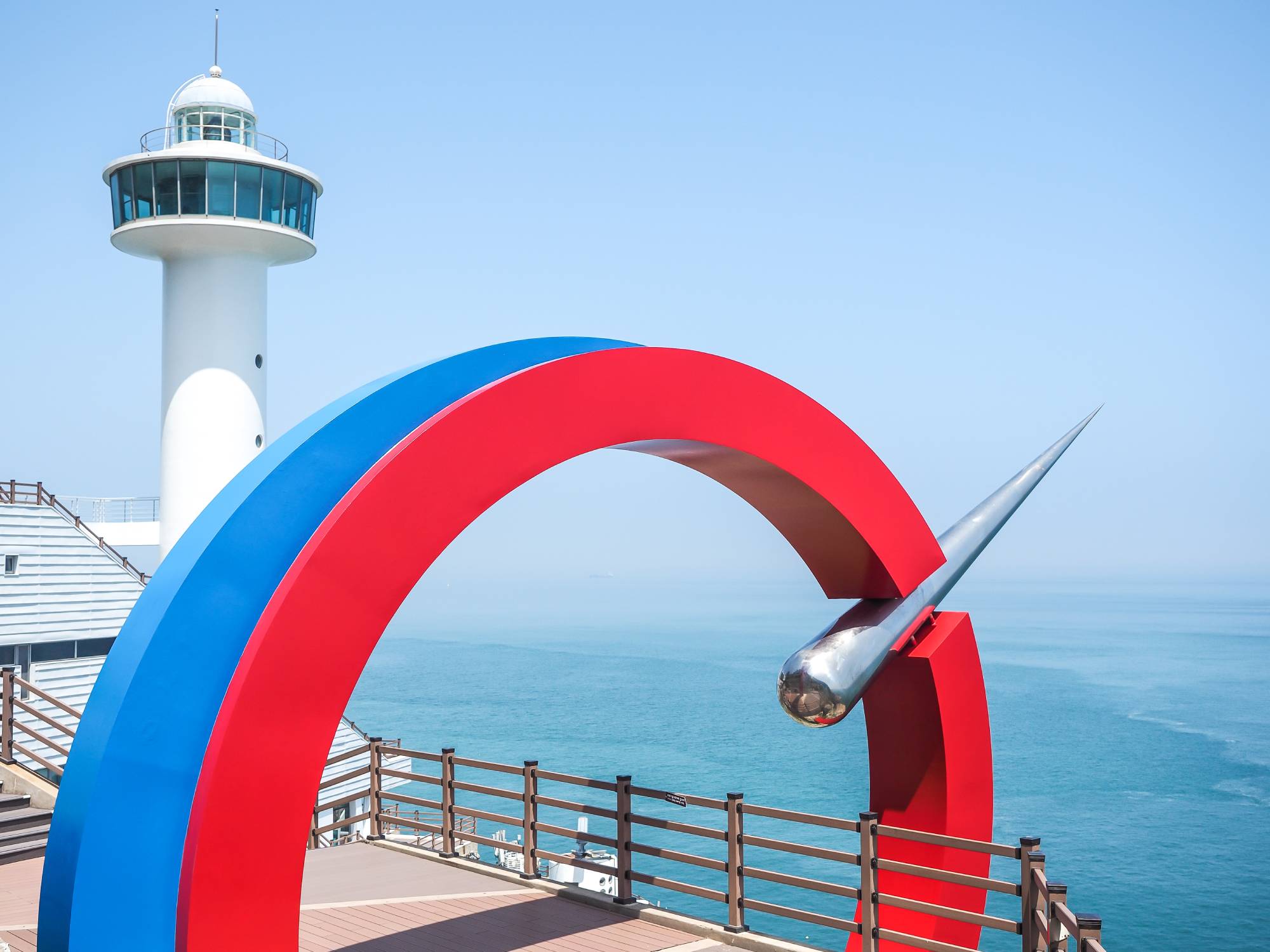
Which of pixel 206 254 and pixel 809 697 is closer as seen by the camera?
pixel 809 697

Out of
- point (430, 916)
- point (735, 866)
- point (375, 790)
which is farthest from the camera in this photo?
point (375, 790)

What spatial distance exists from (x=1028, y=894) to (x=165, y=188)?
65.0 feet

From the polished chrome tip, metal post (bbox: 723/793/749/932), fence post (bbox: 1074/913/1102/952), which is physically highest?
the polished chrome tip

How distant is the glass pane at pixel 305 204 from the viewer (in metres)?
22.5

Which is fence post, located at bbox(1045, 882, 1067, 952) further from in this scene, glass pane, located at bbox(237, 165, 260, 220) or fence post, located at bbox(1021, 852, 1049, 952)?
A: glass pane, located at bbox(237, 165, 260, 220)

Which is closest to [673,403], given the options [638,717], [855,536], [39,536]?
[855,536]

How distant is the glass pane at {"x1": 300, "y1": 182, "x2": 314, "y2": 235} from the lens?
2247 centimetres

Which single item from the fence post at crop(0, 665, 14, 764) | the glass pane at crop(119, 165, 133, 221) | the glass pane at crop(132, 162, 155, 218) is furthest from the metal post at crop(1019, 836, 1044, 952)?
the glass pane at crop(119, 165, 133, 221)

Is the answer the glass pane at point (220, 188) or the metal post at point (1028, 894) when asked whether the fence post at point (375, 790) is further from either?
the glass pane at point (220, 188)

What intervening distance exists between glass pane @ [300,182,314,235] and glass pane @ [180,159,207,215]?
6.25 feet

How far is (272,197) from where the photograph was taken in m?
21.8

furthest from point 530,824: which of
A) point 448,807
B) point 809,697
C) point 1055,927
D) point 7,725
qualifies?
point 7,725

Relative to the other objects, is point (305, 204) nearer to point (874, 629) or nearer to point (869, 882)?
point (874, 629)

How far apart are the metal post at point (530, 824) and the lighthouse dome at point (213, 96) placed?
55.4 feet
